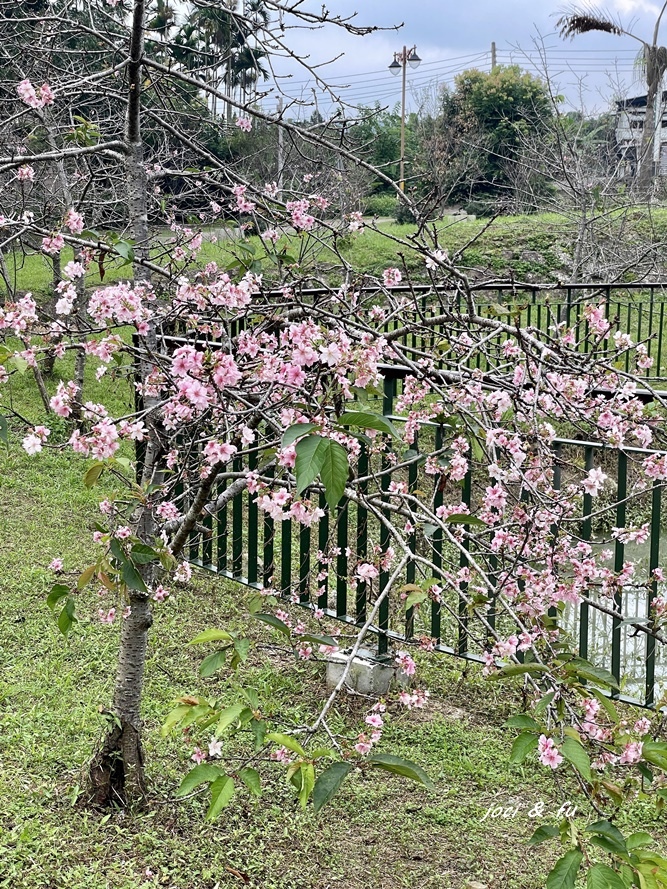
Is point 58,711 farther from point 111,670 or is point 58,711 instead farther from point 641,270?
point 641,270

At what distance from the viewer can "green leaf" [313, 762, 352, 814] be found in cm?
123

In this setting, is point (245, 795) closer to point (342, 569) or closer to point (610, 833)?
point (342, 569)

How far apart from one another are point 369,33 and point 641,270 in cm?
875

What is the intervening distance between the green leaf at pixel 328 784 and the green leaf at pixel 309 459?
424mm

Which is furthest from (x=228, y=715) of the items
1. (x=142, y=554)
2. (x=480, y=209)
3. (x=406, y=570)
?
(x=480, y=209)

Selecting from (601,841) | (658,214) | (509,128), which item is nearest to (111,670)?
(601,841)

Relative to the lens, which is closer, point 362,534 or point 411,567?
point 362,534

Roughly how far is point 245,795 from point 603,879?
1511mm

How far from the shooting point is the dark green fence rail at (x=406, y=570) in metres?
2.91

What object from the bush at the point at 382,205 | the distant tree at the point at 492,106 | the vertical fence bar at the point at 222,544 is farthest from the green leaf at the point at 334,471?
the bush at the point at 382,205

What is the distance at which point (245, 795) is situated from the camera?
2.48 meters

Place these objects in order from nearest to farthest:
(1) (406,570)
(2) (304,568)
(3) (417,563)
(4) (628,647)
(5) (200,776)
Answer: (5) (200,776) → (3) (417,563) → (2) (304,568) → (1) (406,570) → (4) (628,647)

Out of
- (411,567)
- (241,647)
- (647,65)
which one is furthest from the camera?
(647,65)

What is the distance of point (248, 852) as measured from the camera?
220cm
